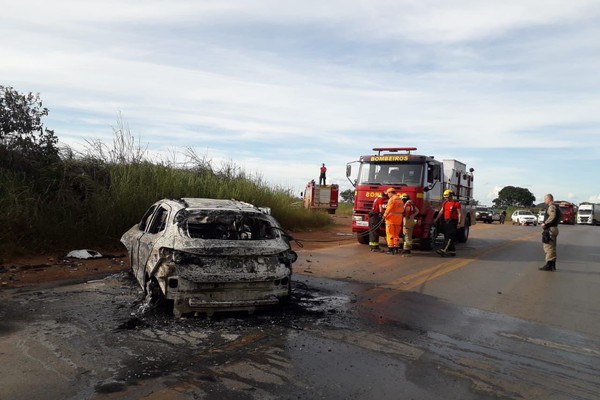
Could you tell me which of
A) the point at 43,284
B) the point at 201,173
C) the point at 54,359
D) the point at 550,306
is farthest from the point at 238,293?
the point at 201,173

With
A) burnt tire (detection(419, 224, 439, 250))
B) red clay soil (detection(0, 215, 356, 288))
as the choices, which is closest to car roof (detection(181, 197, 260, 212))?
red clay soil (detection(0, 215, 356, 288))

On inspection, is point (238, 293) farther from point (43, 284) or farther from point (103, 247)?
point (103, 247)

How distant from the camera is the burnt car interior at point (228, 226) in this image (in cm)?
632

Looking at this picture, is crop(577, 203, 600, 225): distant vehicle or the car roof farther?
crop(577, 203, 600, 225): distant vehicle

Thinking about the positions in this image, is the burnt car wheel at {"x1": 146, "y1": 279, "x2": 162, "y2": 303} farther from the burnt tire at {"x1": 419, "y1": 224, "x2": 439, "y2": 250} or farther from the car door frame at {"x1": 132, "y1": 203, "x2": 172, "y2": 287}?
the burnt tire at {"x1": 419, "y1": 224, "x2": 439, "y2": 250}

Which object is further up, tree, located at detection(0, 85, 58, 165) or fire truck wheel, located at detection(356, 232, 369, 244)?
tree, located at detection(0, 85, 58, 165)

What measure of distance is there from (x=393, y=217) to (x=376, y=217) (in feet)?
3.68

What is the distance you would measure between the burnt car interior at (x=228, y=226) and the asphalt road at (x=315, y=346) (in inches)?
44.7

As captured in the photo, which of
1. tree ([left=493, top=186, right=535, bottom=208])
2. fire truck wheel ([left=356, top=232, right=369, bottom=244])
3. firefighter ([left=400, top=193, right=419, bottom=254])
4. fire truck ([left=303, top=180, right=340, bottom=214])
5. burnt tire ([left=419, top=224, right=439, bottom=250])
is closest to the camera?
firefighter ([left=400, top=193, right=419, bottom=254])

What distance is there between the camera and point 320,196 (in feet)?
92.3

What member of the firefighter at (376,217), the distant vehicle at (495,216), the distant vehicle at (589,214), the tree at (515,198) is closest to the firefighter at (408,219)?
the firefighter at (376,217)

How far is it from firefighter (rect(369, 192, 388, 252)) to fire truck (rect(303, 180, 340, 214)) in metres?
13.1

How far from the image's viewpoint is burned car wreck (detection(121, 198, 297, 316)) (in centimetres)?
550

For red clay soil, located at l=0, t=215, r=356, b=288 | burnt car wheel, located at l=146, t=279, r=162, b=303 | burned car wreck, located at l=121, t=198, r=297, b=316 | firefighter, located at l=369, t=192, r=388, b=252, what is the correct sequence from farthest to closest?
firefighter, located at l=369, t=192, r=388, b=252, red clay soil, located at l=0, t=215, r=356, b=288, burnt car wheel, located at l=146, t=279, r=162, b=303, burned car wreck, located at l=121, t=198, r=297, b=316
